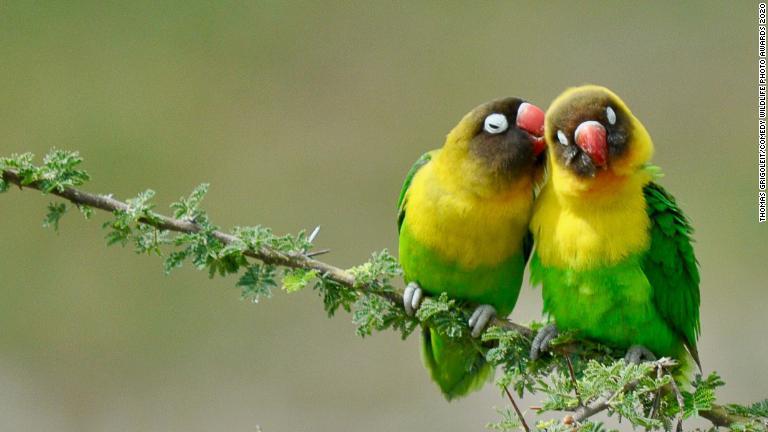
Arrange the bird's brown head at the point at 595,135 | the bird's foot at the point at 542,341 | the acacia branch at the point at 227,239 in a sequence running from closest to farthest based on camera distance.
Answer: the acacia branch at the point at 227,239 → the bird's foot at the point at 542,341 → the bird's brown head at the point at 595,135

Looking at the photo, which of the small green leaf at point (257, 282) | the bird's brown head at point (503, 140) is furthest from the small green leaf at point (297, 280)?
the bird's brown head at point (503, 140)

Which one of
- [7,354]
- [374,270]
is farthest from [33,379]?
[374,270]

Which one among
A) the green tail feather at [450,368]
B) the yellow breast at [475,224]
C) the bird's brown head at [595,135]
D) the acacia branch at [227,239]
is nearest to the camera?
the acacia branch at [227,239]

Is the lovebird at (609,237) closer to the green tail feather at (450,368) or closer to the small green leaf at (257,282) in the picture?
the green tail feather at (450,368)

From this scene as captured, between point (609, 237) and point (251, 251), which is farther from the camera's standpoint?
point (609, 237)

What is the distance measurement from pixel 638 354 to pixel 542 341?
32cm

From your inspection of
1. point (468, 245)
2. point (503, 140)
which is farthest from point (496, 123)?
point (468, 245)

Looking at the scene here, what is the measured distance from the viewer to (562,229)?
265cm

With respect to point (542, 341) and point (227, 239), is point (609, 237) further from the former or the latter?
point (227, 239)

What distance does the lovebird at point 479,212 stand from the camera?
281cm

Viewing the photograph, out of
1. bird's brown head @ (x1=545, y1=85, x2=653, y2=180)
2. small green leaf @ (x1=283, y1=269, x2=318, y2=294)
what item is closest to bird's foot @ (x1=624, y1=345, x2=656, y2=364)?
bird's brown head @ (x1=545, y1=85, x2=653, y2=180)

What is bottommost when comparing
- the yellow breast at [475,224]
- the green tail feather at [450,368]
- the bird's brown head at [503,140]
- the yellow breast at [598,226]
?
the green tail feather at [450,368]

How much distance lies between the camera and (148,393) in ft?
19.1

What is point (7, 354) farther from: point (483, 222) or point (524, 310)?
point (483, 222)
